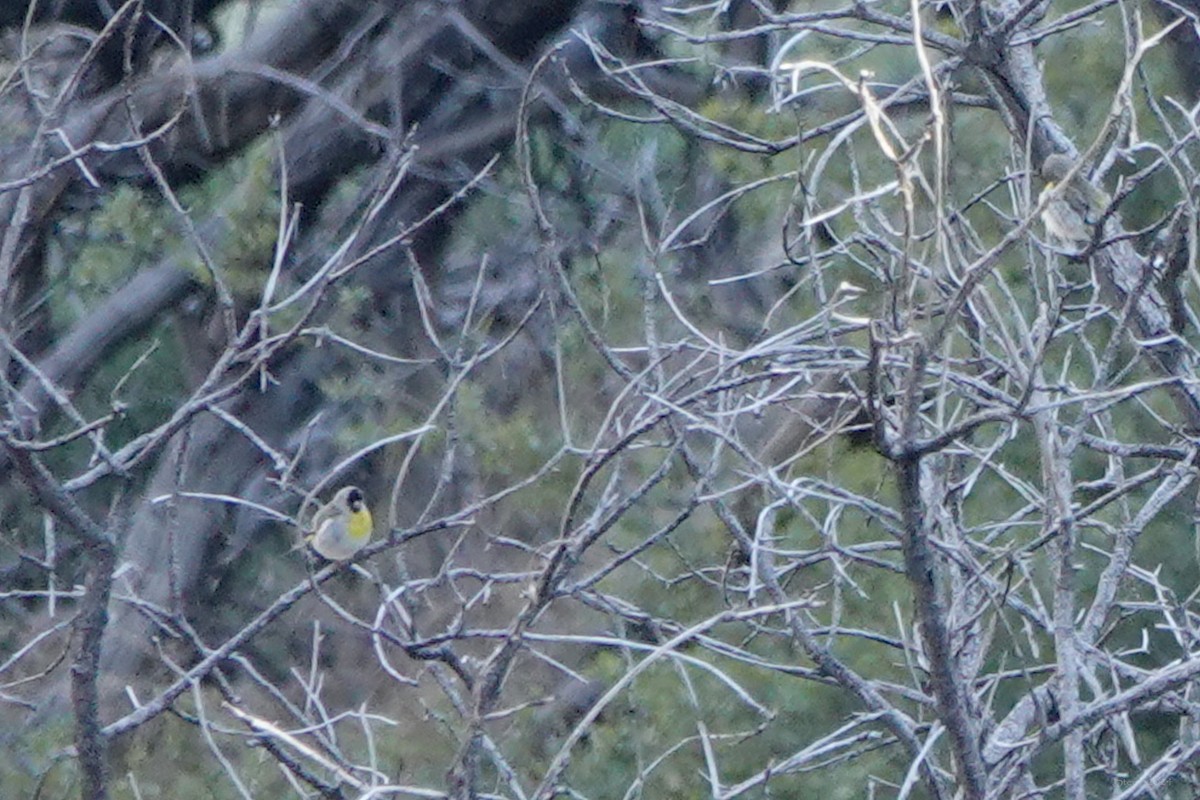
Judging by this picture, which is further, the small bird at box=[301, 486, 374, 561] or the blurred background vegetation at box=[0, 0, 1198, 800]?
the blurred background vegetation at box=[0, 0, 1198, 800]

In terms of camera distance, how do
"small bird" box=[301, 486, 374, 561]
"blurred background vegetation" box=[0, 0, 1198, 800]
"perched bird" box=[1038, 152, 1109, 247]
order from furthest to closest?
"blurred background vegetation" box=[0, 0, 1198, 800]
"small bird" box=[301, 486, 374, 561]
"perched bird" box=[1038, 152, 1109, 247]

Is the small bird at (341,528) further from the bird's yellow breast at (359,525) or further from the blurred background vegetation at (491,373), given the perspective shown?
the blurred background vegetation at (491,373)

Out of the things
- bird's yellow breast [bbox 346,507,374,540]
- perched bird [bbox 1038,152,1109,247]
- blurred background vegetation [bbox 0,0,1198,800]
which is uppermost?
perched bird [bbox 1038,152,1109,247]

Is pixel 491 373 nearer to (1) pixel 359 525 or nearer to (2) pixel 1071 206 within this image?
(1) pixel 359 525

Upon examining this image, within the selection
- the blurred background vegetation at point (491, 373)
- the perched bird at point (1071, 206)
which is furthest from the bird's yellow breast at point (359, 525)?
the perched bird at point (1071, 206)

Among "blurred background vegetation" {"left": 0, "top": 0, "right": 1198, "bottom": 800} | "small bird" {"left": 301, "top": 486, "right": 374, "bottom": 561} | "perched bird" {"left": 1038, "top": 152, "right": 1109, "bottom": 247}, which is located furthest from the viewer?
"blurred background vegetation" {"left": 0, "top": 0, "right": 1198, "bottom": 800}

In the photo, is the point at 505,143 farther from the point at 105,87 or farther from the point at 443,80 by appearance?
the point at 105,87

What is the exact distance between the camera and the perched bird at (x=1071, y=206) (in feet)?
13.7

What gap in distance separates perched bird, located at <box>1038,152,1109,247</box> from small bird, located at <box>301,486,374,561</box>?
82.3 inches

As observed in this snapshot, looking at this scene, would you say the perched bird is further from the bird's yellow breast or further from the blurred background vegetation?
the bird's yellow breast

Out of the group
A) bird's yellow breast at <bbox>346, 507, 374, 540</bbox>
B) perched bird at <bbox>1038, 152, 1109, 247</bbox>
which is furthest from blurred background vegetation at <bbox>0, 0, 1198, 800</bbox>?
perched bird at <bbox>1038, 152, 1109, 247</bbox>

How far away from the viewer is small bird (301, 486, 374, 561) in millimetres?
5414

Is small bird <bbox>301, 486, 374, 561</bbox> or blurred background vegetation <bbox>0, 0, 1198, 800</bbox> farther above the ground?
small bird <bbox>301, 486, 374, 561</bbox>

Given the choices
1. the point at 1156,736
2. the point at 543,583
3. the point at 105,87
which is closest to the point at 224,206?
the point at 105,87
